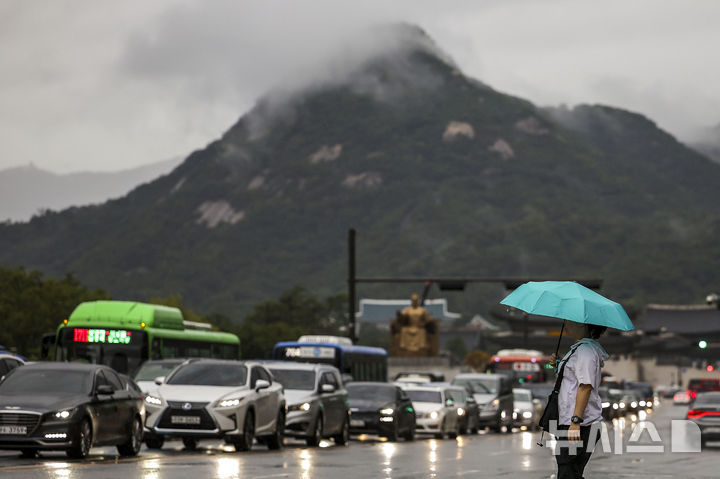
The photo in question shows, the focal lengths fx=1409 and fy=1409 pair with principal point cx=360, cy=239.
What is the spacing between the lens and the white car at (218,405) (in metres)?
24.0

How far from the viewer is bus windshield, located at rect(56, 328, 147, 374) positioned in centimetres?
3466

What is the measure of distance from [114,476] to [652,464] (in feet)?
34.8

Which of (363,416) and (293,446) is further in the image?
(363,416)

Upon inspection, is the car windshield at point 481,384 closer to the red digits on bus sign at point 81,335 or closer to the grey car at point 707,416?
the grey car at point 707,416

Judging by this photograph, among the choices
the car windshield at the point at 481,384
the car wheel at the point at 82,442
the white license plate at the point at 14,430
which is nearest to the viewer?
the white license plate at the point at 14,430

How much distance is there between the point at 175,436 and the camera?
2431cm

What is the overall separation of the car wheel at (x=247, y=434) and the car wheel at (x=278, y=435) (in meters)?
1.08

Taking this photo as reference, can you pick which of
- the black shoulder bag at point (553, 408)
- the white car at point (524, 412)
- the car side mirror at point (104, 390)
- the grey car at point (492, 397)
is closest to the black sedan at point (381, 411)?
the grey car at point (492, 397)

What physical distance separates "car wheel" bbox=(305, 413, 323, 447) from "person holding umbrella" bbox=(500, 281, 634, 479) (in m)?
18.1

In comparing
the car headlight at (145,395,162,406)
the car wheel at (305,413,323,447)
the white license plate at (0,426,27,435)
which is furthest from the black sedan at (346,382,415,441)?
the white license plate at (0,426,27,435)

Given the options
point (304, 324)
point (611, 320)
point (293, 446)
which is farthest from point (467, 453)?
point (304, 324)

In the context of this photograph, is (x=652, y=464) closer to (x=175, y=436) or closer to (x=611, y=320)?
(x=175, y=436)

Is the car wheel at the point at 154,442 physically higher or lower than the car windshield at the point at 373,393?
lower

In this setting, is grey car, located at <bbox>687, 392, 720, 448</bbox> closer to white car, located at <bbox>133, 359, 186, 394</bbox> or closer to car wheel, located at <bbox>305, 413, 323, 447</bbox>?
car wheel, located at <bbox>305, 413, 323, 447</bbox>
